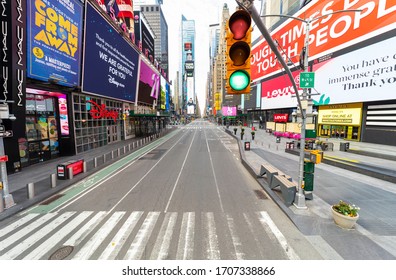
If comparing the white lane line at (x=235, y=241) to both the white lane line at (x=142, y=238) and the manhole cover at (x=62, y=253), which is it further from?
the manhole cover at (x=62, y=253)

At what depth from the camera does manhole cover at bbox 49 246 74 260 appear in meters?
4.80

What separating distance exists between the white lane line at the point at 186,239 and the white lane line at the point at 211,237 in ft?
1.55

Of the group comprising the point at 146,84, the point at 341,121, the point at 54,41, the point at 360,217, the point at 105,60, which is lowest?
the point at 360,217

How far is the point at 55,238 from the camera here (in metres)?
5.64

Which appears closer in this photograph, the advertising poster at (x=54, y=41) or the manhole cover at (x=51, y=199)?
the manhole cover at (x=51, y=199)

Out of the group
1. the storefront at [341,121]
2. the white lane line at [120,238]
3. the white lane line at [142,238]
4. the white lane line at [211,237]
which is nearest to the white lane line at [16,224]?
the white lane line at [120,238]

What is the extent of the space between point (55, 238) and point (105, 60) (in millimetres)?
22477

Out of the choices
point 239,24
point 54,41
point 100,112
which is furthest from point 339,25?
point 100,112

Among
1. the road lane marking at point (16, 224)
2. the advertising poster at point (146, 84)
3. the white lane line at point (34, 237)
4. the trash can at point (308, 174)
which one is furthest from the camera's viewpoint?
the advertising poster at point (146, 84)

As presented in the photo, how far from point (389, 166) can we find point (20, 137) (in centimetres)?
2798

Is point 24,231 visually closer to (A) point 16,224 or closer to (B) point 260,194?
(A) point 16,224

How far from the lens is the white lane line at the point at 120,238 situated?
4838 millimetres

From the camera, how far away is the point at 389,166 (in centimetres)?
1327

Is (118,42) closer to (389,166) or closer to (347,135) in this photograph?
(389,166)
